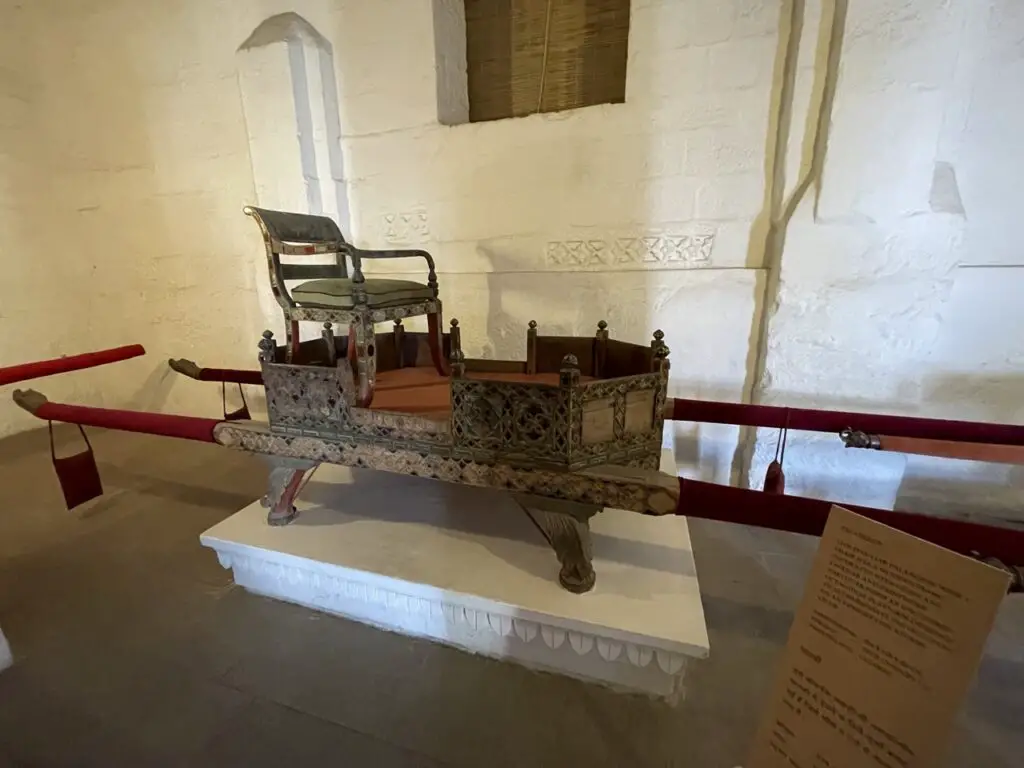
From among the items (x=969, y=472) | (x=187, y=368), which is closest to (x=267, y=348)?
(x=187, y=368)

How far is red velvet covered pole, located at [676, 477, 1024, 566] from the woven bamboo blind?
7.56 ft

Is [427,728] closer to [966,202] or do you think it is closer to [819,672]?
[819,672]

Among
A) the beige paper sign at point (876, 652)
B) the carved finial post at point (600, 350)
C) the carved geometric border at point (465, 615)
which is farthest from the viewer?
the carved finial post at point (600, 350)

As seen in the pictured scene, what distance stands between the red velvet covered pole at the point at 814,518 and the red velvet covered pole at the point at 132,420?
61.5 inches

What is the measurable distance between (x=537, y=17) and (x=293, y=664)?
324 cm

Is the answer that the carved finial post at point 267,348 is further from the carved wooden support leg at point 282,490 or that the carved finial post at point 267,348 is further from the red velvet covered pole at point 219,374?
the red velvet covered pole at point 219,374

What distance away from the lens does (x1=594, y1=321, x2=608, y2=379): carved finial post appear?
191 cm

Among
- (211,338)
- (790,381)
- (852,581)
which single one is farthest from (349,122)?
(852,581)

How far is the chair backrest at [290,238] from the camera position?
1.70 meters

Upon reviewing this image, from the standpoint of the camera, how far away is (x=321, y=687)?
153 centimetres

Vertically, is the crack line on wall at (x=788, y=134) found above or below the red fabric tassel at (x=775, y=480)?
above

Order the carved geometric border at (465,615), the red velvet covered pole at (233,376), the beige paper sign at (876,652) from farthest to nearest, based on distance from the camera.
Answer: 1. the red velvet covered pole at (233,376)
2. the carved geometric border at (465,615)
3. the beige paper sign at (876,652)

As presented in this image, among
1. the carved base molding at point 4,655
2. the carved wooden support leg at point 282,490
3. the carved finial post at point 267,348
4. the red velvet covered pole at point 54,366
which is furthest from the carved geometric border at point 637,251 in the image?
the carved base molding at point 4,655

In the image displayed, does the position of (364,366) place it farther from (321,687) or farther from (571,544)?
(321,687)
